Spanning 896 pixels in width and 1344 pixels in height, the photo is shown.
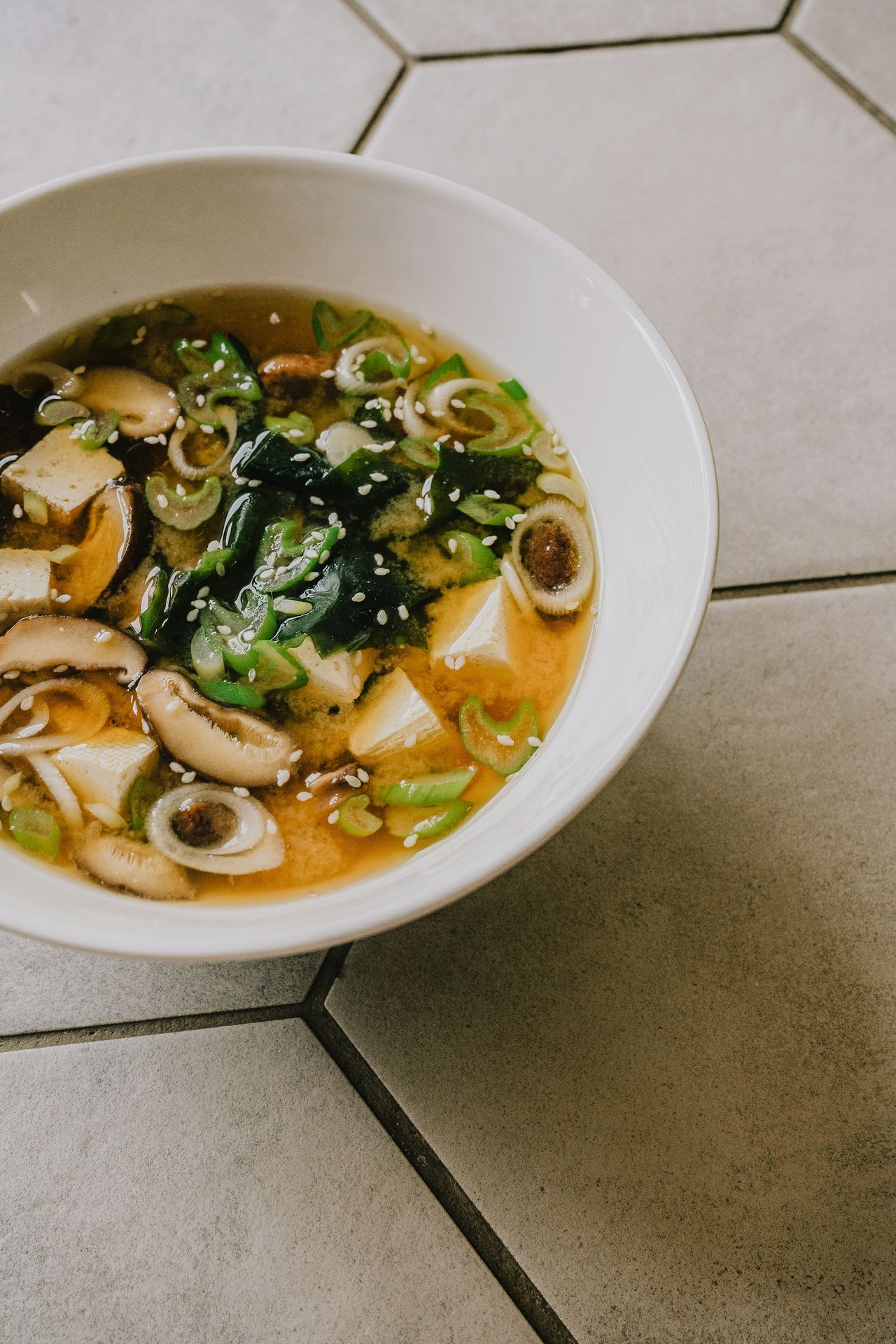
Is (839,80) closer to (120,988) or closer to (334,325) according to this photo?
(334,325)

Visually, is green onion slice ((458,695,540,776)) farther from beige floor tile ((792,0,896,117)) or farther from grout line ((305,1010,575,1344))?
beige floor tile ((792,0,896,117))

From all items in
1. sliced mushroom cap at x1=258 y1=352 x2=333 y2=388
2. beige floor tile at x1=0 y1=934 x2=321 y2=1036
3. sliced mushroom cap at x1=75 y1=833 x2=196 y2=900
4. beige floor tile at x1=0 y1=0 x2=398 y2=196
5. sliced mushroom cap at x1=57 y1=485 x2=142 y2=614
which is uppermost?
beige floor tile at x1=0 y1=0 x2=398 y2=196

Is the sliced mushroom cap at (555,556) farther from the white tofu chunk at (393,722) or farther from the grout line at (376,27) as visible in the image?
the grout line at (376,27)

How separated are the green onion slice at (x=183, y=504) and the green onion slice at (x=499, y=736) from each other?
35cm

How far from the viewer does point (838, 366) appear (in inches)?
50.7

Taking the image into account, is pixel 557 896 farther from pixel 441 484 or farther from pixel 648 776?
pixel 441 484

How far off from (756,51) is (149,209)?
1053 mm

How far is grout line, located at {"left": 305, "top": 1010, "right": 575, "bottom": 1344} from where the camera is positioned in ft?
3.09

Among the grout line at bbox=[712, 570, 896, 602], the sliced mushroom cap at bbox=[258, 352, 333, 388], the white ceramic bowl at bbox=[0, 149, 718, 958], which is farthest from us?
the grout line at bbox=[712, 570, 896, 602]

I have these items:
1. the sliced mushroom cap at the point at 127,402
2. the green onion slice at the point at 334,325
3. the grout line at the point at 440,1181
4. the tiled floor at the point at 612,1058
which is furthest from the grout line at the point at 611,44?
the grout line at the point at 440,1181

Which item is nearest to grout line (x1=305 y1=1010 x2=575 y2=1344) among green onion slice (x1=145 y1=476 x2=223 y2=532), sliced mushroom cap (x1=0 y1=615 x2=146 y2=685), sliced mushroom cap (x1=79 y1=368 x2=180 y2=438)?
sliced mushroom cap (x1=0 y1=615 x2=146 y2=685)

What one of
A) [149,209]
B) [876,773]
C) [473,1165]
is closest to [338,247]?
[149,209]

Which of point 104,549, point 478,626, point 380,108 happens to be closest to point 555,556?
point 478,626

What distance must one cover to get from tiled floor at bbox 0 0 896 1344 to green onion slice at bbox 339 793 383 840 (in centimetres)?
16
